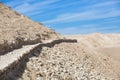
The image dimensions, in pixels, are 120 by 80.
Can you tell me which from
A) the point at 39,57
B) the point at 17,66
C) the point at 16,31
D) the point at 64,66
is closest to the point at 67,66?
the point at 64,66

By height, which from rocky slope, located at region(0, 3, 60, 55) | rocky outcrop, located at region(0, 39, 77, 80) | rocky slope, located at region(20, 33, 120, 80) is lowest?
rocky slope, located at region(20, 33, 120, 80)

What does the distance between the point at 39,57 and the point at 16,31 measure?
8.74m

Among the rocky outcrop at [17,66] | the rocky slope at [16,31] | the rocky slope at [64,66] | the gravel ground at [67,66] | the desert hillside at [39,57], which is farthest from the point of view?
the rocky slope at [16,31]

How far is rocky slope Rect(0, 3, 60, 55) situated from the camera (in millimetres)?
37000

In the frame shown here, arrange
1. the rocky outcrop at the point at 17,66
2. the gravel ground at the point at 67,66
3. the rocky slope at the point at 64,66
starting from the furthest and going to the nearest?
the gravel ground at the point at 67,66, the rocky slope at the point at 64,66, the rocky outcrop at the point at 17,66

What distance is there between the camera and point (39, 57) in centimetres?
3494

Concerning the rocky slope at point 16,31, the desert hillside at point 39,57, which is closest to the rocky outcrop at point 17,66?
the desert hillside at point 39,57

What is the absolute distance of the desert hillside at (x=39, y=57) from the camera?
28934 mm

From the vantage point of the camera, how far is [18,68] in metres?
28.0

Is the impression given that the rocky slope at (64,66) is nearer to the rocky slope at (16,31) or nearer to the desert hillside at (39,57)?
the desert hillside at (39,57)

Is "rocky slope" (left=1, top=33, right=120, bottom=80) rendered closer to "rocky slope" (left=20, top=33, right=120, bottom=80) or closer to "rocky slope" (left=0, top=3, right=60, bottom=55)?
"rocky slope" (left=20, top=33, right=120, bottom=80)

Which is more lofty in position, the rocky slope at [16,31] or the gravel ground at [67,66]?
the rocky slope at [16,31]

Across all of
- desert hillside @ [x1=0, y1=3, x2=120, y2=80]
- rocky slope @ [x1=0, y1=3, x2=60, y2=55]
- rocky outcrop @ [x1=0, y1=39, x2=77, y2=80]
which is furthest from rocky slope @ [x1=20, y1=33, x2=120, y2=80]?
rocky slope @ [x1=0, y1=3, x2=60, y2=55]

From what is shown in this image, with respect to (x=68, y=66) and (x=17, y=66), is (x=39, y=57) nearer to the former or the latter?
(x=68, y=66)
